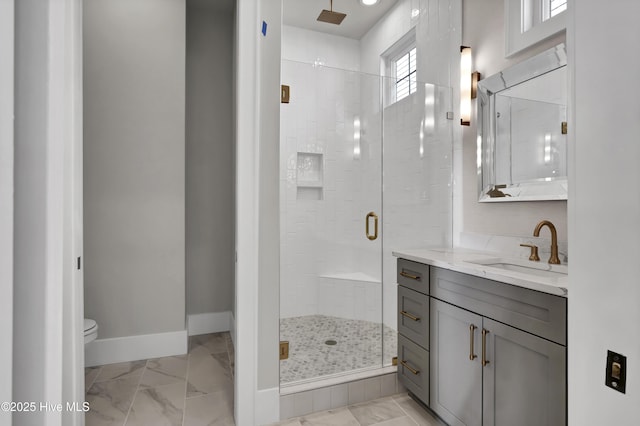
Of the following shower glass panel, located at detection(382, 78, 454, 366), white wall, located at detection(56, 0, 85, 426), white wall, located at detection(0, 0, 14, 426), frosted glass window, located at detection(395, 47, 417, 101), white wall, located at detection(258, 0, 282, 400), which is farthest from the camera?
Result: frosted glass window, located at detection(395, 47, 417, 101)

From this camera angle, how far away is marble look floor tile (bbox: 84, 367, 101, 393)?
2.23 metres

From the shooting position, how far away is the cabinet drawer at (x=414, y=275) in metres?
1.91

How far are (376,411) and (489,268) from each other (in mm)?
1057

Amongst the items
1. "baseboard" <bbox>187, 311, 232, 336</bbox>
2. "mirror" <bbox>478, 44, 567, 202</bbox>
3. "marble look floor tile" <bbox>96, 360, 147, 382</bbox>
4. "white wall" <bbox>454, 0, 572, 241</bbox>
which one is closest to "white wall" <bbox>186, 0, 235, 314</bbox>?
"baseboard" <bbox>187, 311, 232, 336</bbox>

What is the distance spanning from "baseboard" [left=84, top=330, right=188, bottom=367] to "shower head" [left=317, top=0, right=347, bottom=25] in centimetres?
296

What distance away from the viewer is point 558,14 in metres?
1.75

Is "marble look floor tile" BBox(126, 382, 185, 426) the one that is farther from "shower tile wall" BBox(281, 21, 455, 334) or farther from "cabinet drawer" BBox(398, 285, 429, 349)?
"cabinet drawer" BBox(398, 285, 429, 349)

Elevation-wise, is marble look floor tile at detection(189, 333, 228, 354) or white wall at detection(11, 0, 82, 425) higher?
white wall at detection(11, 0, 82, 425)

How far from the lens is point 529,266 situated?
1.78 m

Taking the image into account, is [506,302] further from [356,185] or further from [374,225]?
[356,185]

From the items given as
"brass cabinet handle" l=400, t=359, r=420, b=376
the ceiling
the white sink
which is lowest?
"brass cabinet handle" l=400, t=359, r=420, b=376

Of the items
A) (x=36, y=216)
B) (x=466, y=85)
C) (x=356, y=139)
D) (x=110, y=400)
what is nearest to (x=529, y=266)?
(x=466, y=85)

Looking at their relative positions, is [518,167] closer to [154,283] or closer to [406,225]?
[406,225]

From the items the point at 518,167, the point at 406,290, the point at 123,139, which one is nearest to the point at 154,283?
the point at 123,139
